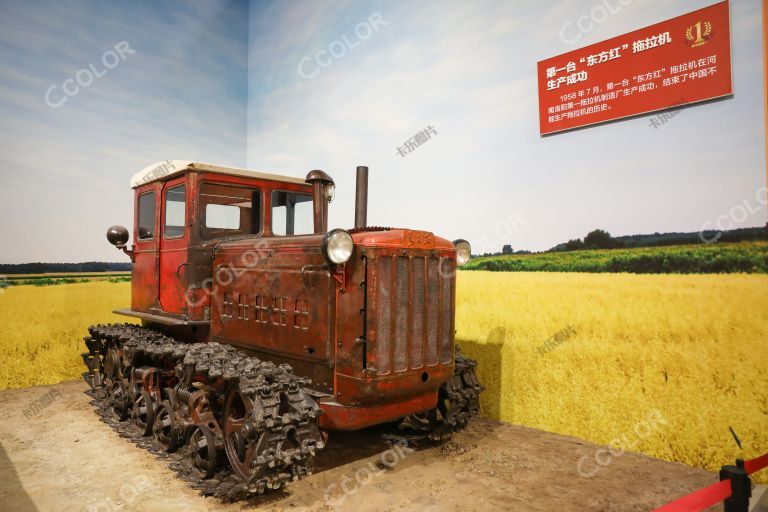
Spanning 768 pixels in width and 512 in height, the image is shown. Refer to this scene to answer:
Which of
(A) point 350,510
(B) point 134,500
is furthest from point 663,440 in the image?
(B) point 134,500

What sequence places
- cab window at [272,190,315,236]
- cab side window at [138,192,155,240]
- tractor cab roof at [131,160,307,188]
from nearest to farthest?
tractor cab roof at [131,160,307,188], cab window at [272,190,315,236], cab side window at [138,192,155,240]

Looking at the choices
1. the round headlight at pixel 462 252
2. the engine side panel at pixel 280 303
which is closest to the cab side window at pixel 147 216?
the engine side panel at pixel 280 303

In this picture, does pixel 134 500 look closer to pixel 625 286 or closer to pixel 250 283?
pixel 250 283

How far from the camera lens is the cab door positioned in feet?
13.8

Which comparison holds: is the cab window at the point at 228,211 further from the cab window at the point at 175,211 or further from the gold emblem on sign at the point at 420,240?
the gold emblem on sign at the point at 420,240

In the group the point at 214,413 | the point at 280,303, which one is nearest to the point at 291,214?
the point at 280,303

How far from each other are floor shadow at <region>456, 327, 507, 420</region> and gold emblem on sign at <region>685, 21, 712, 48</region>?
3.18 m

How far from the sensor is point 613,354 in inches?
169

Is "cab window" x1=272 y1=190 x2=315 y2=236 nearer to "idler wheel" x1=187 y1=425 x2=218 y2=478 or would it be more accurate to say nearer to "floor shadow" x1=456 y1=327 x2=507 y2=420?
"idler wheel" x1=187 y1=425 x2=218 y2=478

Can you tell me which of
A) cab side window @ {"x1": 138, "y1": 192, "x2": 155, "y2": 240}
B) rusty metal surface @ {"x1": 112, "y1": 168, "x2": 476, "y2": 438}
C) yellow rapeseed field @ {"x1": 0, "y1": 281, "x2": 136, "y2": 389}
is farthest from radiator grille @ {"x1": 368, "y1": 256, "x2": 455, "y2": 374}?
yellow rapeseed field @ {"x1": 0, "y1": 281, "x2": 136, "y2": 389}

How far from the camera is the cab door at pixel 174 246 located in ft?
13.8

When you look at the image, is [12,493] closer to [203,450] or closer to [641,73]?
[203,450]

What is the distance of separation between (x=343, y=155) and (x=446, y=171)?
1760mm

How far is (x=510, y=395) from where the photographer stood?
4.83m
